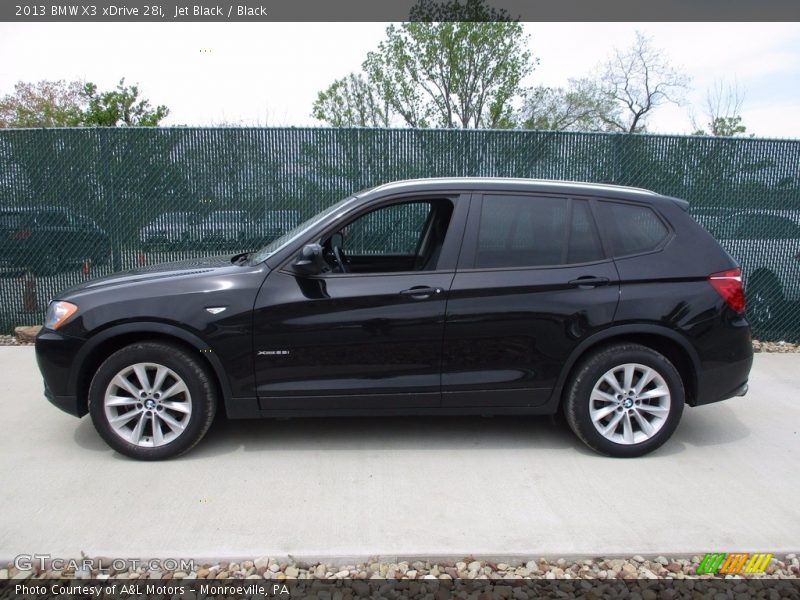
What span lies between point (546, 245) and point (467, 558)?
Answer: 2.09m

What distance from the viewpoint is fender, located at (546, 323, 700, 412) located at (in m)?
4.18

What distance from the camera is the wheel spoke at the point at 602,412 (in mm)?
4207

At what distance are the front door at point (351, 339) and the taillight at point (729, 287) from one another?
5.71 feet

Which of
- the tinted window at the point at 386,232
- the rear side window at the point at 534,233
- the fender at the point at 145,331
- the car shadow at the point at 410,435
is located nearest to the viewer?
the fender at the point at 145,331

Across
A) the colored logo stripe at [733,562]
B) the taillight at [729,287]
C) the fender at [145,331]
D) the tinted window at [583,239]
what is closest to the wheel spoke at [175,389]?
the fender at [145,331]

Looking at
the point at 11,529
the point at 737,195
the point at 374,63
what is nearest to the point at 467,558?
the point at 11,529

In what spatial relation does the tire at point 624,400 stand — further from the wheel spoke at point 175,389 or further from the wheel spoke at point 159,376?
the wheel spoke at point 159,376

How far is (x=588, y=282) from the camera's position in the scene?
165 inches

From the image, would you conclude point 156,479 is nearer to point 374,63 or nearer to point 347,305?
point 347,305

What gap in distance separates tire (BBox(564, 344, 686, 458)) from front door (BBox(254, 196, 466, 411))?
0.97m

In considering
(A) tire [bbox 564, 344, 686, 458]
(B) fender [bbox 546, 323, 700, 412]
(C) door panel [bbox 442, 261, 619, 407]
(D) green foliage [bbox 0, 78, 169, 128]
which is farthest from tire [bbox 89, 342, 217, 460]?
(D) green foliage [bbox 0, 78, 169, 128]

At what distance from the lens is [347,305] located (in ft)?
13.4

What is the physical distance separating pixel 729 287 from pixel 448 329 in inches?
74.2

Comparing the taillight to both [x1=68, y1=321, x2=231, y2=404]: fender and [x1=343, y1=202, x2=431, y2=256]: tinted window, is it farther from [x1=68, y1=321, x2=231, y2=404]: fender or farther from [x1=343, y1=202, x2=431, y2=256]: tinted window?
[x1=343, y1=202, x2=431, y2=256]: tinted window
